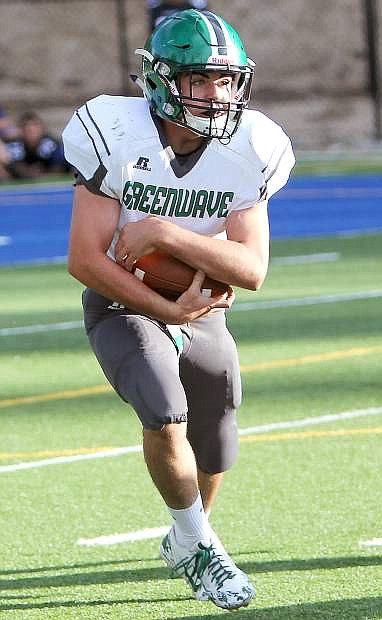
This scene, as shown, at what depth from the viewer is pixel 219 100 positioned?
449 cm

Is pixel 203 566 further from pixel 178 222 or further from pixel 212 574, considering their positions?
pixel 178 222

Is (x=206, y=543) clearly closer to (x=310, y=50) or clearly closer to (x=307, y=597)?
(x=307, y=597)

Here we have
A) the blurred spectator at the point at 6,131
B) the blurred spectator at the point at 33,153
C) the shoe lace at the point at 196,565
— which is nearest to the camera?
the shoe lace at the point at 196,565

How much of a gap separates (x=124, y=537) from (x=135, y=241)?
1.28 metres

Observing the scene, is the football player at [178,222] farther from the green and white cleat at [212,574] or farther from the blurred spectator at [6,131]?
the blurred spectator at [6,131]

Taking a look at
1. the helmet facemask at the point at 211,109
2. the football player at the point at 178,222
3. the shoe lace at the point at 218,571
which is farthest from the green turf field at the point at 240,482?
the helmet facemask at the point at 211,109

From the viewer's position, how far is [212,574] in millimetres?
4395

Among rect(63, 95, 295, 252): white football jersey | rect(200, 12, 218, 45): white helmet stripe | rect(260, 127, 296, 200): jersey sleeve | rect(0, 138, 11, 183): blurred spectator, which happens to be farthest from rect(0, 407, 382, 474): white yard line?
rect(0, 138, 11, 183): blurred spectator

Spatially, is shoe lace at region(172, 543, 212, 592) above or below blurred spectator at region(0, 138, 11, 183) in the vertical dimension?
above

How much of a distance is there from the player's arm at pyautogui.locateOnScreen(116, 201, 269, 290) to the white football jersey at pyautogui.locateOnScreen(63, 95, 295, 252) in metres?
0.06

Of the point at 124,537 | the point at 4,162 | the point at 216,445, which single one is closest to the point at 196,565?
the point at 216,445

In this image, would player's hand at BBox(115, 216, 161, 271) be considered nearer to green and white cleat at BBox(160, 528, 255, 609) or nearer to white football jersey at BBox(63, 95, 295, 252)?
white football jersey at BBox(63, 95, 295, 252)

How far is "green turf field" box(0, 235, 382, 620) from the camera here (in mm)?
4652

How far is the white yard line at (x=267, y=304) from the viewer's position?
9.82m
